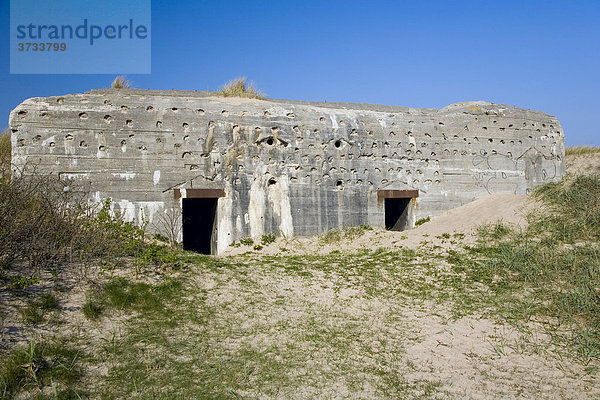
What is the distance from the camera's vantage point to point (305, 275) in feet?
22.5

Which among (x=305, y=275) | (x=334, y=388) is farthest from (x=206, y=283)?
(x=334, y=388)

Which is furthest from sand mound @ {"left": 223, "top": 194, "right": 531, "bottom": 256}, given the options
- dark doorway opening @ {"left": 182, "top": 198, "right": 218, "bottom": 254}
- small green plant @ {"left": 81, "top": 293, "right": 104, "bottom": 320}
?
small green plant @ {"left": 81, "top": 293, "right": 104, "bottom": 320}

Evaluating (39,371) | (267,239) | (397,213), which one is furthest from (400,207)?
(39,371)

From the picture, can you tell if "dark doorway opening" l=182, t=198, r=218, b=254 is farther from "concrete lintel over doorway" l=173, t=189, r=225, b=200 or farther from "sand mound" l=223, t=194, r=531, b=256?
"sand mound" l=223, t=194, r=531, b=256

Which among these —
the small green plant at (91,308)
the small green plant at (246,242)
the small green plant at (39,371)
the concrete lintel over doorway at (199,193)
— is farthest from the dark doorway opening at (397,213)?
the small green plant at (39,371)

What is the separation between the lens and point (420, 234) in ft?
29.9

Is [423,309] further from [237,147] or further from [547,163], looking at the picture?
[547,163]

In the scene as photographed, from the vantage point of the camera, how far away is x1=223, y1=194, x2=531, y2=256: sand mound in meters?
8.63

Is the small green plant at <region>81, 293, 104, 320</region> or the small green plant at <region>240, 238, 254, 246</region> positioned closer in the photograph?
the small green plant at <region>81, 293, 104, 320</region>

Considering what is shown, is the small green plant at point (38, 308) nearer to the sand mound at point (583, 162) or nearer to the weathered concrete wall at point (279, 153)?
the weathered concrete wall at point (279, 153)

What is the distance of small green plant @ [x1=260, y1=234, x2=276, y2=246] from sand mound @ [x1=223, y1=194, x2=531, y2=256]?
0.25 ft

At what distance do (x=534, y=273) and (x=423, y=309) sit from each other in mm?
1842

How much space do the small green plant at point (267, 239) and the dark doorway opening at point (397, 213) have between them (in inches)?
126

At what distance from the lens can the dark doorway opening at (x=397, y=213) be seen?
10.5 metres
